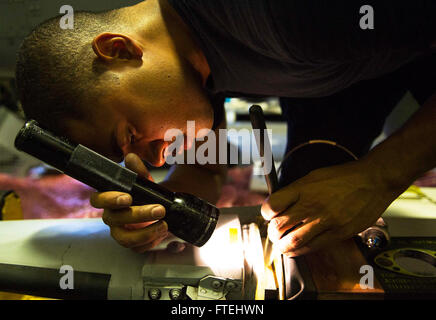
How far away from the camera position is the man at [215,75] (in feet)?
2.04

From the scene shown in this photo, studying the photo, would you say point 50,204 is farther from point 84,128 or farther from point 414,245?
point 414,245

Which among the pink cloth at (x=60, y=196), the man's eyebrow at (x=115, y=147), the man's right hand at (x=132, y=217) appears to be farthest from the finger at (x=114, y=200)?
the pink cloth at (x=60, y=196)

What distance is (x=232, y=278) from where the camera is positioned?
67cm

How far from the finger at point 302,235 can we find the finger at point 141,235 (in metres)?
0.25

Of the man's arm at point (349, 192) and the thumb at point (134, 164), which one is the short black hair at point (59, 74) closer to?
the thumb at point (134, 164)

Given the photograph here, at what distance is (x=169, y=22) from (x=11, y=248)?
63cm

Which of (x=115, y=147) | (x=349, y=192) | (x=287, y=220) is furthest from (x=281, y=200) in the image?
(x=115, y=147)

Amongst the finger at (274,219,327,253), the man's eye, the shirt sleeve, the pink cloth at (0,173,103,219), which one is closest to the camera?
the shirt sleeve

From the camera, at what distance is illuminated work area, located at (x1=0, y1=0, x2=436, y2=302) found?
658 mm

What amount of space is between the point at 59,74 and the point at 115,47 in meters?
0.13

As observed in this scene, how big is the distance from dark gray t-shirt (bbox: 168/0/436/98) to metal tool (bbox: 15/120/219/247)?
1.09 ft

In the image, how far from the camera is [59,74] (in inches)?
28.6

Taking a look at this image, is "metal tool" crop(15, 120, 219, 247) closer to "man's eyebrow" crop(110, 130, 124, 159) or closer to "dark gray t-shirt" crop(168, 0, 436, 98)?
"man's eyebrow" crop(110, 130, 124, 159)

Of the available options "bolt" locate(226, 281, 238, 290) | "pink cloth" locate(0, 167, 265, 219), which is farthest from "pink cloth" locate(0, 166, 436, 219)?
"bolt" locate(226, 281, 238, 290)
